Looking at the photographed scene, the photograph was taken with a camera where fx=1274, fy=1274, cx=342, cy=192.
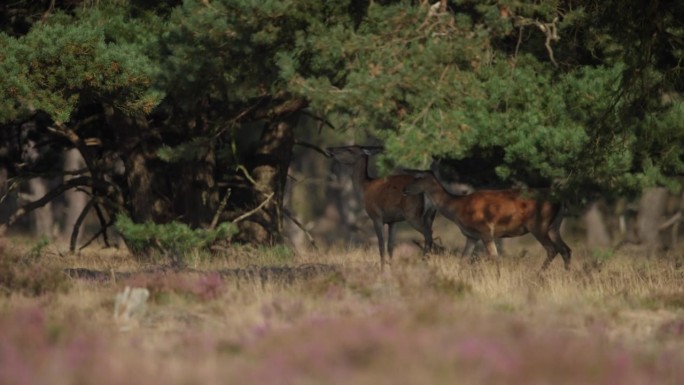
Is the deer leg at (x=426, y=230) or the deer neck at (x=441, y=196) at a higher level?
the deer neck at (x=441, y=196)

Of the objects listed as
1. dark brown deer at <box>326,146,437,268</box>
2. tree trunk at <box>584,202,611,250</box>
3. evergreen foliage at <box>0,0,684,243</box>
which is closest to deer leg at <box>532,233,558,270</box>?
evergreen foliage at <box>0,0,684,243</box>

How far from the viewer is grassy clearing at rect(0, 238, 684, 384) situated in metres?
8.36

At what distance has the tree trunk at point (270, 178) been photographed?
24.3 meters

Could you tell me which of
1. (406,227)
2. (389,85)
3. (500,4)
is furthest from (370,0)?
(406,227)

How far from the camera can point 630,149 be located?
17.0 meters

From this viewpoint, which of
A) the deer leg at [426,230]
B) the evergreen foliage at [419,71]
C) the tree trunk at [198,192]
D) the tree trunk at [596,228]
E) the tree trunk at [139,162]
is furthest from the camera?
the tree trunk at [596,228]

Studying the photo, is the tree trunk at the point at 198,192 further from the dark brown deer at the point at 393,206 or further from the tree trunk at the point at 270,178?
the dark brown deer at the point at 393,206

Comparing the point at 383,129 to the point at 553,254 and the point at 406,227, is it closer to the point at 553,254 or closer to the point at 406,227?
the point at 553,254

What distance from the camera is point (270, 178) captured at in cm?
2452

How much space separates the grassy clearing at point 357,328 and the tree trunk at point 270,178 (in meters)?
7.58

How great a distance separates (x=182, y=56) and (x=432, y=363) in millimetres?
9732

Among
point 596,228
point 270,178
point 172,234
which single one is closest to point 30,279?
point 172,234

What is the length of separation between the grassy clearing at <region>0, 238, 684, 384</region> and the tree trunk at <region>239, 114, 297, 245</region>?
7575 millimetres

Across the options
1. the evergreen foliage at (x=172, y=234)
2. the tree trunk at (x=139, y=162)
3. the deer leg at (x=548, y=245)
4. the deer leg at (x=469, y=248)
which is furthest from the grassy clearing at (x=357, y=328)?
the tree trunk at (x=139, y=162)
